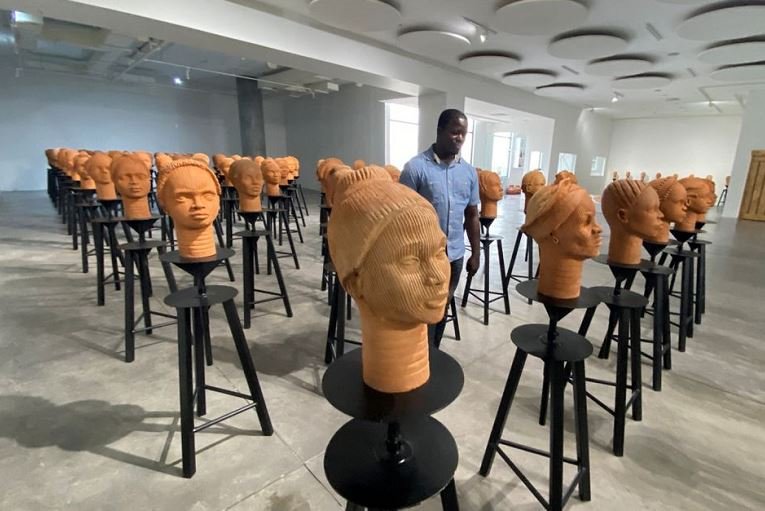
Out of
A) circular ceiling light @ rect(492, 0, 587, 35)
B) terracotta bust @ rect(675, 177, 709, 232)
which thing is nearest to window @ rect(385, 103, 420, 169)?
circular ceiling light @ rect(492, 0, 587, 35)

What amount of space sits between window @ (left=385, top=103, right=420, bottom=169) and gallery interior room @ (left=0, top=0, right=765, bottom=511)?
170 inches

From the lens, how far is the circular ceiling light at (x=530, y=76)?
8.70m

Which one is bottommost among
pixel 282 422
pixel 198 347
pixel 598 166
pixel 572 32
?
pixel 282 422

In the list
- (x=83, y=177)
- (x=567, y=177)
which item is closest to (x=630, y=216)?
(x=567, y=177)

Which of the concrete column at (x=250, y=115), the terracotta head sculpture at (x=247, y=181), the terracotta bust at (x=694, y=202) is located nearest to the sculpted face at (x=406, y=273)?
the terracotta head sculpture at (x=247, y=181)

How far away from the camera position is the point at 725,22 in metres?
4.97

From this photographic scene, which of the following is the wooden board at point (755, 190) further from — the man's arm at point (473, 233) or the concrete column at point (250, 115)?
the concrete column at point (250, 115)

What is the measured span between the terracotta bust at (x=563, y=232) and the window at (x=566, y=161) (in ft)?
46.0

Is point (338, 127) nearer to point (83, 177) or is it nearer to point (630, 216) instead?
point (83, 177)

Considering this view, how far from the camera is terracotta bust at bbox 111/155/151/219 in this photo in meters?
2.96

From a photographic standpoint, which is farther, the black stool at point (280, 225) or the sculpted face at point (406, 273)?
the black stool at point (280, 225)

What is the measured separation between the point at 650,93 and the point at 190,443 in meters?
14.4

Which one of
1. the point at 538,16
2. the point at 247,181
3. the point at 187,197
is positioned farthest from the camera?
the point at 538,16

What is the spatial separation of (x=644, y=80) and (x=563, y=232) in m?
9.88
